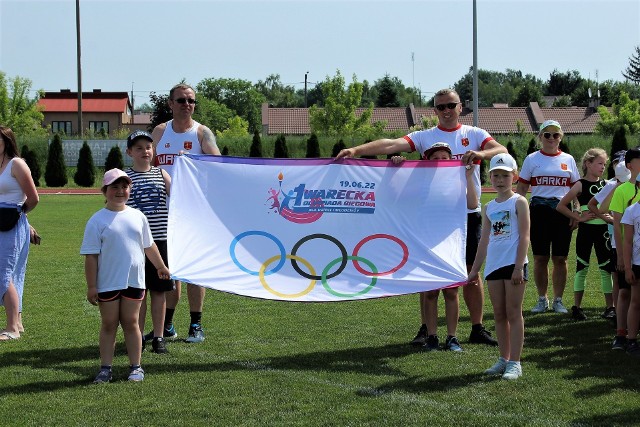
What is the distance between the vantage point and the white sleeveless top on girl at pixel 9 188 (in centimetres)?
932

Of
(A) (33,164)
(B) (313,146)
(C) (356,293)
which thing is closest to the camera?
(C) (356,293)

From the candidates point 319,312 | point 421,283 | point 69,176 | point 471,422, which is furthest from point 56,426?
point 69,176

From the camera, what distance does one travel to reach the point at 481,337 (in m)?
9.08

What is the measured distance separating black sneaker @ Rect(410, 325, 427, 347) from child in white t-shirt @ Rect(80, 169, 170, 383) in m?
2.76

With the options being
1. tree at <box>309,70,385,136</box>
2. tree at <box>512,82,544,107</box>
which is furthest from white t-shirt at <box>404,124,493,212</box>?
tree at <box>512,82,544,107</box>

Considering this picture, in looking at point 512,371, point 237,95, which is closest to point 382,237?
A: point 512,371

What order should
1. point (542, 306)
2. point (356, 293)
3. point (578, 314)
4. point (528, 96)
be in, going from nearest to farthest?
point (356, 293), point (578, 314), point (542, 306), point (528, 96)

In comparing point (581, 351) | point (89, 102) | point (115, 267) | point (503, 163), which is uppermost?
point (89, 102)

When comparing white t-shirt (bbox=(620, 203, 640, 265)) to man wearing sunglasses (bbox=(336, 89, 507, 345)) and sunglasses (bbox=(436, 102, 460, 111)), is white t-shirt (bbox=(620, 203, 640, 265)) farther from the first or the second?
sunglasses (bbox=(436, 102, 460, 111))

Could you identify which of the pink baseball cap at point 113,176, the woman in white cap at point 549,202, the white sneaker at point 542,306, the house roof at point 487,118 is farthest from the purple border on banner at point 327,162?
the house roof at point 487,118

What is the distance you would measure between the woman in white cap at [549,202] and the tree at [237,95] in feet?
449

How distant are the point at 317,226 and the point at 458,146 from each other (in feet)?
5.22

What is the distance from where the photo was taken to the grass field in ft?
21.0

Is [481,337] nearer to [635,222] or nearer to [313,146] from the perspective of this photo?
[635,222]
